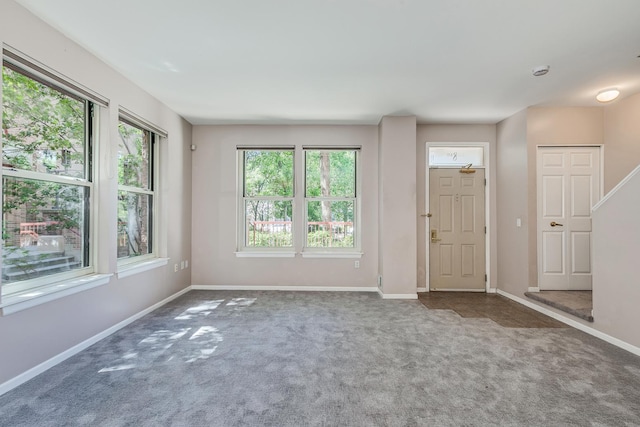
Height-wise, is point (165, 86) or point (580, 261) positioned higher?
point (165, 86)

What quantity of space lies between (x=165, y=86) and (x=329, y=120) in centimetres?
218

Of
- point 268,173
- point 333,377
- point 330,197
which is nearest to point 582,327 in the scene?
point 333,377

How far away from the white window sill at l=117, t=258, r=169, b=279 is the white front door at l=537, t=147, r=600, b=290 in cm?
496

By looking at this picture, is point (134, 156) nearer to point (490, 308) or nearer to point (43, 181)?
point (43, 181)

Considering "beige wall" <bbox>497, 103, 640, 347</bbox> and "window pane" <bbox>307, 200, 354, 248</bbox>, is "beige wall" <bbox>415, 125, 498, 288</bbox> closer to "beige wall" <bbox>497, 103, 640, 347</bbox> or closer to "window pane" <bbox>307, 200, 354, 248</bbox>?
"beige wall" <bbox>497, 103, 640, 347</bbox>

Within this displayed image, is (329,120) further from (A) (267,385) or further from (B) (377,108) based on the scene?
(A) (267,385)

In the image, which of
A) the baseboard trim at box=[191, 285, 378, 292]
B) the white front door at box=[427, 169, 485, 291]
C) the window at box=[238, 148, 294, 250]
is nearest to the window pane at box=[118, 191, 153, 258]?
the baseboard trim at box=[191, 285, 378, 292]

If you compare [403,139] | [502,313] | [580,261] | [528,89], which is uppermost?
[528,89]

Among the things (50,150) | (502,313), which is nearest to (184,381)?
(50,150)

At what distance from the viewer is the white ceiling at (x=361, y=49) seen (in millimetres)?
2049

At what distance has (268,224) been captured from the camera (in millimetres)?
4781

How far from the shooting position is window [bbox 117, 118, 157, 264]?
328 cm

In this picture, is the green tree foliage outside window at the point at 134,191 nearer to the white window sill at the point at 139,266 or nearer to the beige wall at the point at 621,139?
the white window sill at the point at 139,266

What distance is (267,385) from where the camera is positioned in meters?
2.05
